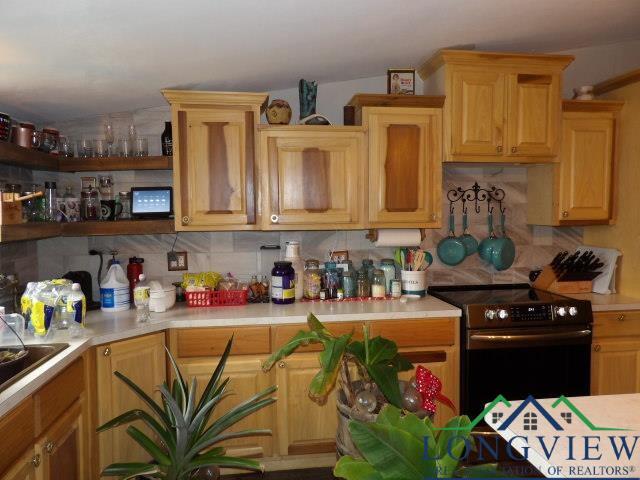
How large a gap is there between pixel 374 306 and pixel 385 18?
59.8 inches

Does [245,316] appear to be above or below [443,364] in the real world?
above

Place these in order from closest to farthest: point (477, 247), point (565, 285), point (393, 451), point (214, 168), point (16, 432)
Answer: point (393, 451), point (16, 432), point (214, 168), point (565, 285), point (477, 247)

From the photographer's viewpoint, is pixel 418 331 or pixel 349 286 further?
pixel 349 286

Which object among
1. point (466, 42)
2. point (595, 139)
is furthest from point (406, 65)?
point (595, 139)

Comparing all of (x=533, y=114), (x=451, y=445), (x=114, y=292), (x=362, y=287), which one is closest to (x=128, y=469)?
(x=451, y=445)

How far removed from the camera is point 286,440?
2523 millimetres

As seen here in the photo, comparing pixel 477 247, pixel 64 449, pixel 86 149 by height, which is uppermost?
pixel 86 149

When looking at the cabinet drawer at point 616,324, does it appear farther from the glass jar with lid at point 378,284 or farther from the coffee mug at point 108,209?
the coffee mug at point 108,209

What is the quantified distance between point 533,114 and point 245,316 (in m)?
2.10

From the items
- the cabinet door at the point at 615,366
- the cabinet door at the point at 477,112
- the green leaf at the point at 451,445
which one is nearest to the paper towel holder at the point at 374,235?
the cabinet door at the point at 477,112

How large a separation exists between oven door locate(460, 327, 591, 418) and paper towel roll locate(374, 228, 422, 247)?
26.9 inches

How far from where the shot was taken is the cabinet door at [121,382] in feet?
7.11

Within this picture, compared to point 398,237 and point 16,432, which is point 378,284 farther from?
point 16,432

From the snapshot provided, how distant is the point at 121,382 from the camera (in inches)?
88.4
